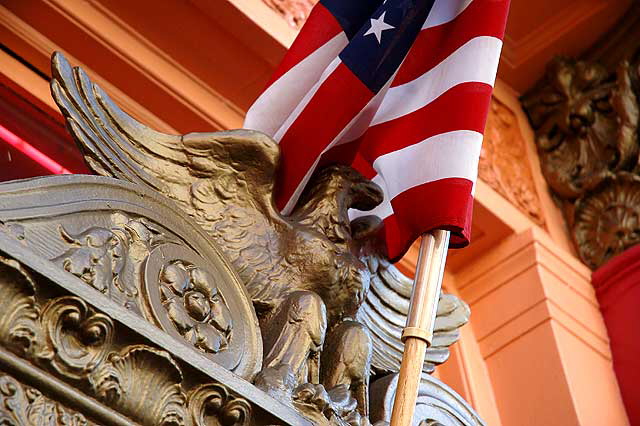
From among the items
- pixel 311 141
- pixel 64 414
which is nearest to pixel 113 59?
pixel 311 141

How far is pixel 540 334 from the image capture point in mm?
3477

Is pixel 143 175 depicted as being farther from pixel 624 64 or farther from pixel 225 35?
pixel 624 64

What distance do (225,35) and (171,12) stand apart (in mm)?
155

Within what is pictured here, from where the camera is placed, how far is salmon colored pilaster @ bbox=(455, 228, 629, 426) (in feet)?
10.9

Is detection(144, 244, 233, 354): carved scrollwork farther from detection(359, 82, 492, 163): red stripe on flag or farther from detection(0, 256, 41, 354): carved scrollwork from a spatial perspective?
detection(359, 82, 492, 163): red stripe on flag

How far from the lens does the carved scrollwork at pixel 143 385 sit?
4.92 ft

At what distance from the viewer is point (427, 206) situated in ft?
6.54

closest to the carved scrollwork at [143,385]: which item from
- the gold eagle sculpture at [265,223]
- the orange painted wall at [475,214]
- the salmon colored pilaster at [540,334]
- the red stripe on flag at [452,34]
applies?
the gold eagle sculpture at [265,223]

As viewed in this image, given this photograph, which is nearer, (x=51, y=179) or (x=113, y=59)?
(x=51, y=179)

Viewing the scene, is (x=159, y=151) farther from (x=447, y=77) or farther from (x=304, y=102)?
(x=447, y=77)

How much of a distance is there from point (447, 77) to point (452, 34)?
103mm

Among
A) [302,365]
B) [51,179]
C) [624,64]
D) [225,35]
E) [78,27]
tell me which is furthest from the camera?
[624,64]

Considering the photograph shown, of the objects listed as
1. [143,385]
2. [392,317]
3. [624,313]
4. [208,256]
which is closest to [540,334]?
[624,313]

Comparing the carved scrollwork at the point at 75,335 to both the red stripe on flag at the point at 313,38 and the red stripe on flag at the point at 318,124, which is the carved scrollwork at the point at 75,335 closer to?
the red stripe on flag at the point at 318,124
